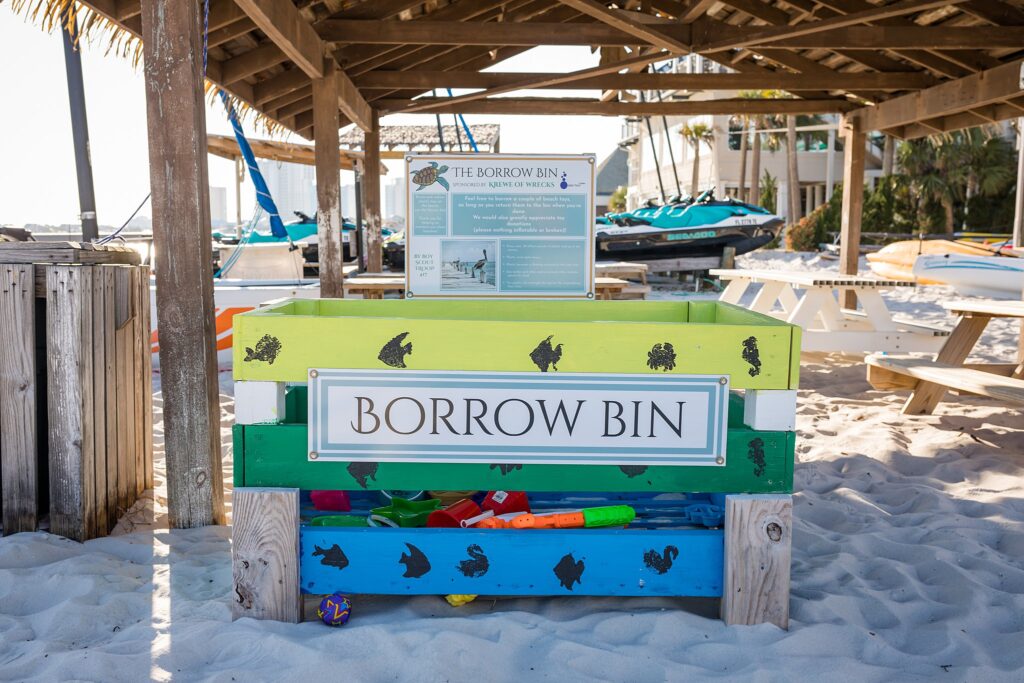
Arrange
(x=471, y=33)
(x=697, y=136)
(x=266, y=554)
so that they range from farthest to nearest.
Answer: (x=697, y=136)
(x=471, y=33)
(x=266, y=554)

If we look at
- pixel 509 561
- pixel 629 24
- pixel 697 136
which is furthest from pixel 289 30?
pixel 697 136

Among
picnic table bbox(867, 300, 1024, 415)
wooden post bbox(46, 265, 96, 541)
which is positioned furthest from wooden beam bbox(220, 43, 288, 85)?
picnic table bbox(867, 300, 1024, 415)

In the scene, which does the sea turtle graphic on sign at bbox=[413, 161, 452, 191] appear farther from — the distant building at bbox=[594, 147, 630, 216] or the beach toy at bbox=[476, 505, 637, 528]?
the distant building at bbox=[594, 147, 630, 216]

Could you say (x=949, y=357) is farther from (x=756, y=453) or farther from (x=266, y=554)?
(x=266, y=554)

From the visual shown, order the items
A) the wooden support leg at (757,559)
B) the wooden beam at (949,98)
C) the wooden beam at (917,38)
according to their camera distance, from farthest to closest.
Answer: the wooden beam at (949,98) < the wooden beam at (917,38) < the wooden support leg at (757,559)

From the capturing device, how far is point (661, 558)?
8.84ft

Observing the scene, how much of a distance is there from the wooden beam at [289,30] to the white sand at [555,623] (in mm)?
2760

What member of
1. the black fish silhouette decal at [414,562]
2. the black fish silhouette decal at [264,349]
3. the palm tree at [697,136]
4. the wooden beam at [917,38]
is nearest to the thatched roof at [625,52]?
the wooden beam at [917,38]

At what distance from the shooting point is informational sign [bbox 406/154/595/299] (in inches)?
151

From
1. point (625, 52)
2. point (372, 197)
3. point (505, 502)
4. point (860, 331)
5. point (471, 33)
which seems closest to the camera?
point (505, 502)

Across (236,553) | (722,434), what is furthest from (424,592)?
(722,434)

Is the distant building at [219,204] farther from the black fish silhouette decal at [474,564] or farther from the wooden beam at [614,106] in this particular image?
the black fish silhouette decal at [474,564]

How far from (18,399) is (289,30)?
3.22 m

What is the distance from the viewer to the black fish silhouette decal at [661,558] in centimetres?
269
